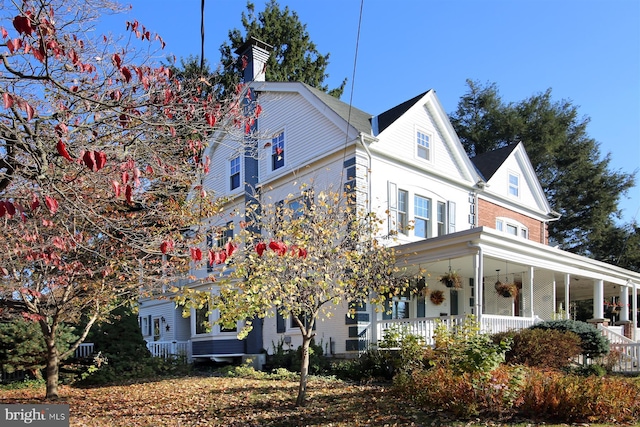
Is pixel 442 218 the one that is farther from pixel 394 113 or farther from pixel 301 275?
pixel 301 275

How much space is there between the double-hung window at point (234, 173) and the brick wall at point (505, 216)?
9.41 metres

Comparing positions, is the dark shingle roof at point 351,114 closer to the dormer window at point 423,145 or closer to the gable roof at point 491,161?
the dormer window at point 423,145

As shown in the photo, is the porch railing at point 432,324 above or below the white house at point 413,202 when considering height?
below

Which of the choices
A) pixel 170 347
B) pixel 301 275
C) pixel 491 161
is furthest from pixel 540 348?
pixel 170 347

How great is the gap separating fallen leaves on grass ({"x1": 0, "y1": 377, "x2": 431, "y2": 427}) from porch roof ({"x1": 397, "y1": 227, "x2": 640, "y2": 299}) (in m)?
4.40

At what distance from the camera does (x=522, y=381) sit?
8.54 metres

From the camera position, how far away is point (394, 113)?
1864 cm

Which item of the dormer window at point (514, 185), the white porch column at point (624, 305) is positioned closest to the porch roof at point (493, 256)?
the white porch column at point (624, 305)

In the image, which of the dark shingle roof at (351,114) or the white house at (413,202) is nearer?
the white house at (413,202)

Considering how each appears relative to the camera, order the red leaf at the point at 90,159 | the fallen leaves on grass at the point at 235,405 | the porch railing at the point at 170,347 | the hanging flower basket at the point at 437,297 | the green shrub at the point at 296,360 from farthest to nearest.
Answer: the porch railing at the point at 170,347, the hanging flower basket at the point at 437,297, the green shrub at the point at 296,360, the fallen leaves on grass at the point at 235,405, the red leaf at the point at 90,159

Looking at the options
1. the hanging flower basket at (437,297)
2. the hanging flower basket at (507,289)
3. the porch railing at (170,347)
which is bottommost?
the porch railing at (170,347)

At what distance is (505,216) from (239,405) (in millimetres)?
15272

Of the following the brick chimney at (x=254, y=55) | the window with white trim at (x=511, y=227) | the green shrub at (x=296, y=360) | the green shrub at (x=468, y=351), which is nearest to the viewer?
the green shrub at (x=468, y=351)

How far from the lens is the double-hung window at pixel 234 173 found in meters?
21.6
